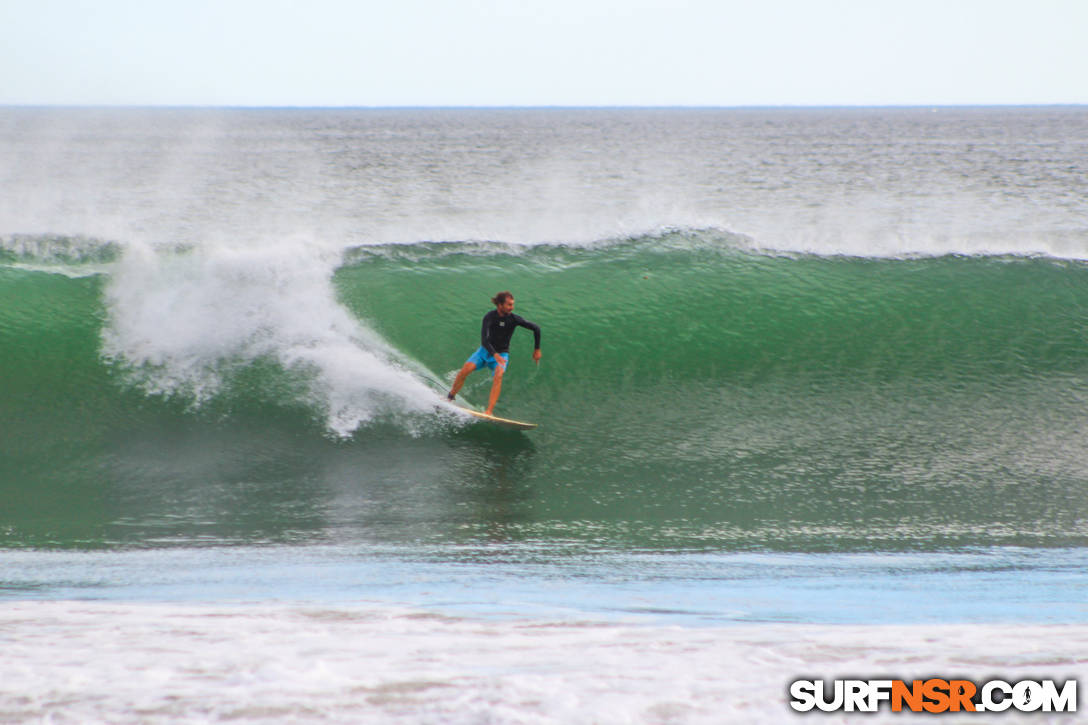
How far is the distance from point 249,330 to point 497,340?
2.58 m

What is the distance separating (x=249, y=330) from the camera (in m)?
8.30

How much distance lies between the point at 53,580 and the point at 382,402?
10.4 feet

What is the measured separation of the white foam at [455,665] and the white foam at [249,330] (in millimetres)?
3895

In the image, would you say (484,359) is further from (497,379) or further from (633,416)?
(633,416)

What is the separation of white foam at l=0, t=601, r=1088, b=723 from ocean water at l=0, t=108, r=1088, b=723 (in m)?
0.02

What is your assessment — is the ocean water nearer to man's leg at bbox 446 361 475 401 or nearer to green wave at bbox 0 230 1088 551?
green wave at bbox 0 230 1088 551

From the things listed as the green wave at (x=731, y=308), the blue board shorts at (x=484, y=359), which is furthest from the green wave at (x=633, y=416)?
the blue board shorts at (x=484, y=359)

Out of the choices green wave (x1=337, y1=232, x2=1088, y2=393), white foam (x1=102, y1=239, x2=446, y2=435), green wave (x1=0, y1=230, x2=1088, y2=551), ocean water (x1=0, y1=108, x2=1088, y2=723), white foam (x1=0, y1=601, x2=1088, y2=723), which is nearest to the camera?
white foam (x1=0, y1=601, x2=1088, y2=723)

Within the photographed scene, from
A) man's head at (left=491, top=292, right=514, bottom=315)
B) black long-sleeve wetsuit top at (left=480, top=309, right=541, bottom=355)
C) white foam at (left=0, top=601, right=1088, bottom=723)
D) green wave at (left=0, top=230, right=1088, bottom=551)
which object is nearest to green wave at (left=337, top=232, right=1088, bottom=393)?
green wave at (left=0, top=230, right=1088, bottom=551)

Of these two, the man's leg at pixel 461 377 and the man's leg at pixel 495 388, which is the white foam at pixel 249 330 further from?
the man's leg at pixel 495 388

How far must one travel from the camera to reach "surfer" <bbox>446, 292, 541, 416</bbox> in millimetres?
7199

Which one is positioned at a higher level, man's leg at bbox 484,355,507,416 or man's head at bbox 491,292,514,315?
man's head at bbox 491,292,514,315

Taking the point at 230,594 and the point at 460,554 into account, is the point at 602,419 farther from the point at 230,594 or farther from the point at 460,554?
the point at 230,594

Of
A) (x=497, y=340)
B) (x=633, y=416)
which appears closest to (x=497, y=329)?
(x=497, y=340)
